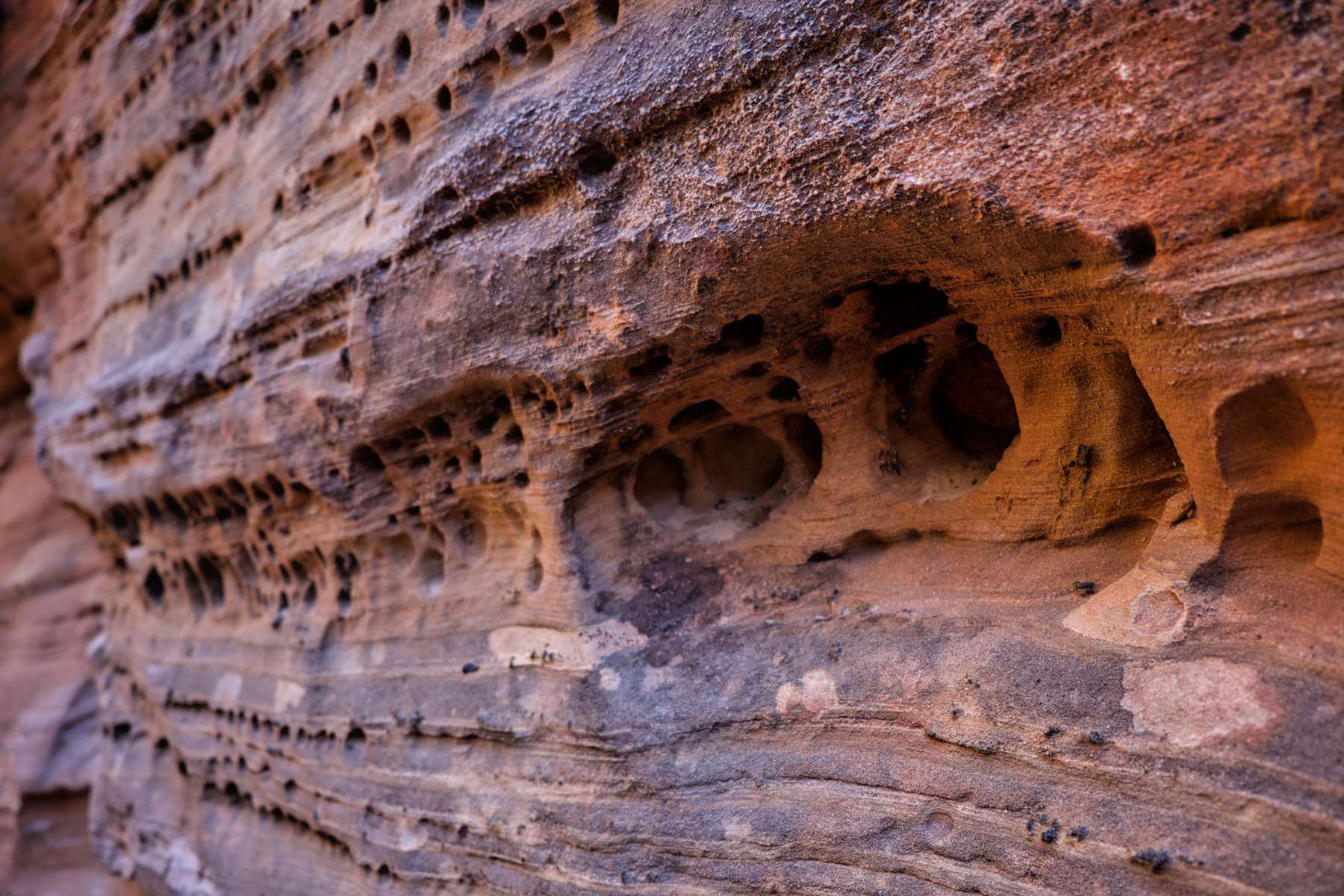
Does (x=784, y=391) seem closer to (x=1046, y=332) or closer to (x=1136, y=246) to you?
(x=1046, y=332)

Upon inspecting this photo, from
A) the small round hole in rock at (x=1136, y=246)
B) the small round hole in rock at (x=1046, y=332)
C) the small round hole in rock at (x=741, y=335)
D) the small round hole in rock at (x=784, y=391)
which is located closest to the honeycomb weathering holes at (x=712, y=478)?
the small round hole in rock at (x=784, y=391)

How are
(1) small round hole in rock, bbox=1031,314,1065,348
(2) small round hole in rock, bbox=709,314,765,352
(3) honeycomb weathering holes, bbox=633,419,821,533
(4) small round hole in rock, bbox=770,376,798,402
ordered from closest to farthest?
(1) small round hole in rock, bbox=1031,314,1065,348 < (2) small round hole in rock, bbox=709,314,765,352 < (4) small round hole in rock, bbox=770,376,798,402 < (3) honeycomb weathering holes, bbox=633,419,821,533

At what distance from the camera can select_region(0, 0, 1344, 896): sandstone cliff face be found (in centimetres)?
187

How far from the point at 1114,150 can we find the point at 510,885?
2.77 metres

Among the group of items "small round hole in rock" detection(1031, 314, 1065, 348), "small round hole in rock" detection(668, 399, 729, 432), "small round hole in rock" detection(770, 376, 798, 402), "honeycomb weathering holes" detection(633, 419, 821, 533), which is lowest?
"honeycomb weathering holes" detection(633, 419, 821, 533)

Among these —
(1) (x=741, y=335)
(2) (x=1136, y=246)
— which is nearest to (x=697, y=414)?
(1) (x=741, y=335)

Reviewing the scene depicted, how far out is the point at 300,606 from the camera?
4.23 meters

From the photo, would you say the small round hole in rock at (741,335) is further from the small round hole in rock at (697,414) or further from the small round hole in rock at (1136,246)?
the small round hole in rock at (1136,246)

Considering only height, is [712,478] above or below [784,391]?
below

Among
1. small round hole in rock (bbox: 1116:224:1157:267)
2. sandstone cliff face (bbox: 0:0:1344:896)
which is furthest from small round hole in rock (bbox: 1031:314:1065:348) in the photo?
small round hole in rock (bbox: 1116:224:1157:267)

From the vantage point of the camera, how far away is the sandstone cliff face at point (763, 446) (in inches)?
73.7

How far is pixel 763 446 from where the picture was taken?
333 centimetres

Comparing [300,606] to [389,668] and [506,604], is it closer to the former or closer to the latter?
[389,668]

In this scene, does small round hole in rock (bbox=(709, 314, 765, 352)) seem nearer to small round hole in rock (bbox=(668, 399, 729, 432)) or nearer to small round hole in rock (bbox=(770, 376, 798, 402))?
small round hole in rock (bbox=(770, 376, 798, 402))
